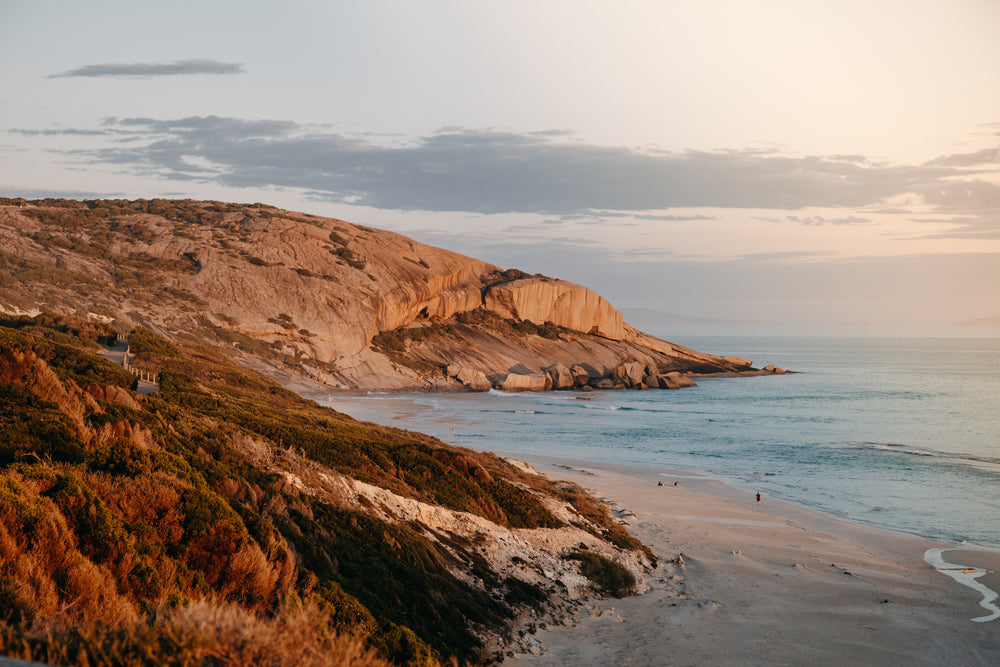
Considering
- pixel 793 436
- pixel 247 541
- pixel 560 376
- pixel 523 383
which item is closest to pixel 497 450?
pixel 793 436

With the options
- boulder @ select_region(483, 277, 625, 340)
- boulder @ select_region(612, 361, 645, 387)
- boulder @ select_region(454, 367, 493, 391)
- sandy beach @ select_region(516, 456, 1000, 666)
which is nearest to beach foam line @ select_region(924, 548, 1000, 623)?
sandy beach @ select_region(516, 456, 1000, 666)

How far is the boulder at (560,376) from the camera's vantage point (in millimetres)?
75250

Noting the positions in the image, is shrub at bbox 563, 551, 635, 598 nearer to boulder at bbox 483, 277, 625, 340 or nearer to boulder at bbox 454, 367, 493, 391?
boulder at bbox 454, 367, 493, 391

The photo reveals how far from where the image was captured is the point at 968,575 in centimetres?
1634

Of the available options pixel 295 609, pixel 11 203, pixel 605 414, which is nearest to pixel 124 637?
pixel 295 609

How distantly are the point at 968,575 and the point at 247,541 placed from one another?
16618 mm

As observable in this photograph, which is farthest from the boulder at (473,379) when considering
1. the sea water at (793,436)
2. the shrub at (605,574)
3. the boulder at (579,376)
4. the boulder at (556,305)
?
the shrub at (605,574)

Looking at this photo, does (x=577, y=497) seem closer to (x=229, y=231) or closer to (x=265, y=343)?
(x=265, y=343)

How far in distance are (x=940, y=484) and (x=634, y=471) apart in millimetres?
12237

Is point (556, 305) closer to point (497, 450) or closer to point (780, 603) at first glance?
point (497, 450)

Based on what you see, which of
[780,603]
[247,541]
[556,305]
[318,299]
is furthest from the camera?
[556,305]

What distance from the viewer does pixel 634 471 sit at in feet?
101

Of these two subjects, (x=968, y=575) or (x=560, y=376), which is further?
(x=560, y=376)

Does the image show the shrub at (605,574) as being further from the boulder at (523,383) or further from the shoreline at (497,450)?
the boulder at (523,383)
